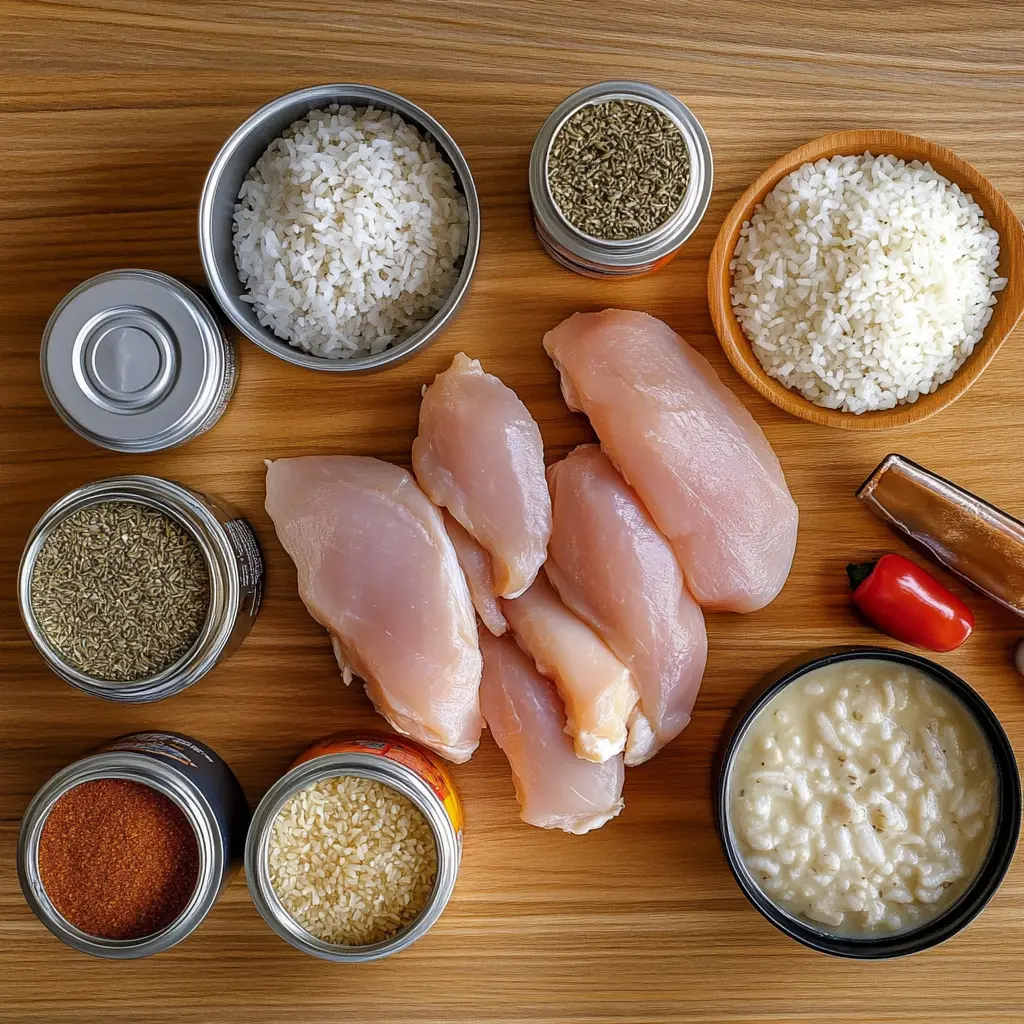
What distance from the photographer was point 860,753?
1547 millimetres

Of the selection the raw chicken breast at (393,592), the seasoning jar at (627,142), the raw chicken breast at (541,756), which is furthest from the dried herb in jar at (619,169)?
the raw chicken breast at (541,756)

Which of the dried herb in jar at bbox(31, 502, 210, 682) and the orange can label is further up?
the dried herb in jar at bbox(31, 502, 210, 682)

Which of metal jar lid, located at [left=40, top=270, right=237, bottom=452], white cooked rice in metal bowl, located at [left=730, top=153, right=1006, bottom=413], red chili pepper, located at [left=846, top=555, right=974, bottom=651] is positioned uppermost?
white cooked rice in metal bowl, located at [left=730, top=153, right=1006, bottom=413]

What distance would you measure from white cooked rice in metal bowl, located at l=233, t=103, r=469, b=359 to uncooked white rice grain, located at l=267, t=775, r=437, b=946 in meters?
0.77

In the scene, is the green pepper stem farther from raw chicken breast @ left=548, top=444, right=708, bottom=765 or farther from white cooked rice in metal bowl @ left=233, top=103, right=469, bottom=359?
white cooked rice in metal bowl @ left=233, top=103, right=469, bottom=359

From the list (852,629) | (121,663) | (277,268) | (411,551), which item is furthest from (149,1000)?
(852,629)

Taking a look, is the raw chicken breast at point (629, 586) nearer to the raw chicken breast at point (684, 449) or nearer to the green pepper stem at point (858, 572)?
the raw chicken breast at point (684, 449)

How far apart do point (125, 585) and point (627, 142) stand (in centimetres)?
111

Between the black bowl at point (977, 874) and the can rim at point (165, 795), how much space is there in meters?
0.87

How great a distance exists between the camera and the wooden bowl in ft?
5.01

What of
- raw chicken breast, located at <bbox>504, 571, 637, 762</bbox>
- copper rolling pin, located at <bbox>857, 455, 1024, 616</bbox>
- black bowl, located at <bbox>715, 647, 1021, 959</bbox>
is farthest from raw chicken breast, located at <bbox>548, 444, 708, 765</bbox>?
copper rolling pin, located at <bbox>857, 455, 1024, 616</bbox>

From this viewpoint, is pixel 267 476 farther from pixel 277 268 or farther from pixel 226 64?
pixel 226 64

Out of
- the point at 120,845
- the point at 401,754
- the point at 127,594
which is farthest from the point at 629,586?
the point at 120,845

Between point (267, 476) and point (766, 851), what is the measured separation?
112cm
